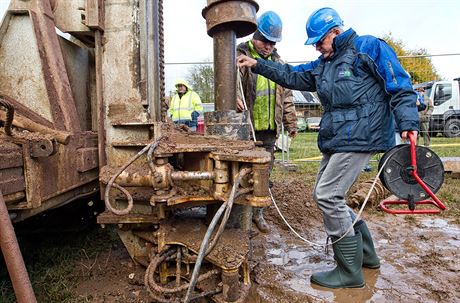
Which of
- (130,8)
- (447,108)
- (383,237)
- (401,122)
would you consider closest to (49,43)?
(130,8)

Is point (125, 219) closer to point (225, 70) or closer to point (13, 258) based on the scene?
point (13, 258)

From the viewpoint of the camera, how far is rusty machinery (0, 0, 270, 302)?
188 cm

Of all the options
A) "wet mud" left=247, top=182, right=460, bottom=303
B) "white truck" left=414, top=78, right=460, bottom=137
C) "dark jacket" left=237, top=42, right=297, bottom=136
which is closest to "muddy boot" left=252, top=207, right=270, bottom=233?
"wet mud" left=247, top=182, right=460, bottom=303

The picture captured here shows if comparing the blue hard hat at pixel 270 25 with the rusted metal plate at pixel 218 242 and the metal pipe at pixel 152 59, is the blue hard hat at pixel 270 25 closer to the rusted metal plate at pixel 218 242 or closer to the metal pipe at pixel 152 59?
the metal pipe at pixel 152 59

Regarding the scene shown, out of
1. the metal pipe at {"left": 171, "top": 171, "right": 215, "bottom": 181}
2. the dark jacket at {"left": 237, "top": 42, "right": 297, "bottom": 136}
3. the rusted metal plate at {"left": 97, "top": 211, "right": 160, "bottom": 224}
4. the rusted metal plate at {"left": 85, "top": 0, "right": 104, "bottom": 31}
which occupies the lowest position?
the rusted metal plate at {"left": 97, "top": 211, "right": 160, "bottom": 224}

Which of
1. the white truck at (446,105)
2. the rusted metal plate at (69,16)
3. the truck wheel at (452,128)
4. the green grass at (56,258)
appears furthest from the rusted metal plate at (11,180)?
the truck wheel at (452,128)

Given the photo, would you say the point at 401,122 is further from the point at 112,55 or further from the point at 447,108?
the point at 447,108

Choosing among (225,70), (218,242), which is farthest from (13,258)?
(225,70)

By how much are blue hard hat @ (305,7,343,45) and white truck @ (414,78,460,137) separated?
12.5 metres

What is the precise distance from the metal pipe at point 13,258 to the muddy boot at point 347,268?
1.90m

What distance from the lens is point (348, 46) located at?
8.14 feet

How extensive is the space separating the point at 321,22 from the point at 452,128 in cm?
1333

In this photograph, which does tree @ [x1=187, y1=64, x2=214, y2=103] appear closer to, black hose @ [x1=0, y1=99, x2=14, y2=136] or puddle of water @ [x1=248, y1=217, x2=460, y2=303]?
puddle of water @ [x1=248, y1=217, x2=460, y2=303]

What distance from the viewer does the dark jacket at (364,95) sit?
7.53 feet
